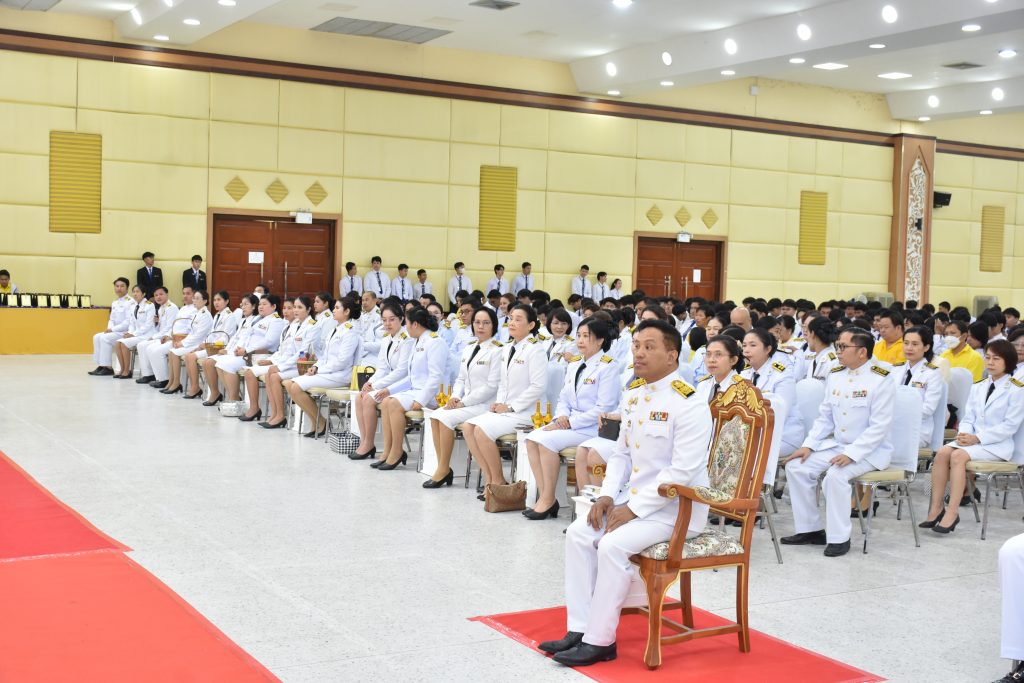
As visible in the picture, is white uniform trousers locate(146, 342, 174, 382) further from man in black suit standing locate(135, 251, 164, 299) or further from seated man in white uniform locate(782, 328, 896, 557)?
seated man in white uniform locate(782, 328, 896, 557)

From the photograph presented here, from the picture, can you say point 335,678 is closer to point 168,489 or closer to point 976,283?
point 168,489

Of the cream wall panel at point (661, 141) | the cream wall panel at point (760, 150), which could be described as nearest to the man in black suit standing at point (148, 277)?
the cream wall panel at point (661, 141)

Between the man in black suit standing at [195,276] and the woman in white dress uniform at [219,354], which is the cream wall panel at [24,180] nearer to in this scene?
the man in black suit standing at [195,276]

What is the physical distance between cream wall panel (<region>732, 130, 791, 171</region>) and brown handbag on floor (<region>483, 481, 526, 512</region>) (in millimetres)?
15425

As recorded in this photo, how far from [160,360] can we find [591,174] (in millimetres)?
9655

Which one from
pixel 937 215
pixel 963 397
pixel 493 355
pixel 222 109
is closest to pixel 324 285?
pixel 222 109

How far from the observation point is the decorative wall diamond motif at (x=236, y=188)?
56.2 feet

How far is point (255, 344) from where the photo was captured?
1138cm

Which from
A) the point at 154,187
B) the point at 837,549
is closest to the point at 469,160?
the point at 154,187

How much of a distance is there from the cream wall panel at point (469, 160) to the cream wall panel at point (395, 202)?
0.35 meters

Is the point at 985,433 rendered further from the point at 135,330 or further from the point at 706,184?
the point at 706,184

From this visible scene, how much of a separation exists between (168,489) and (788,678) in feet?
15.1

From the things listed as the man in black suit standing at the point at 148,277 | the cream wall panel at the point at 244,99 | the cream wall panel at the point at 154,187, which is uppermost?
the cream wall panel at the point at 244,99

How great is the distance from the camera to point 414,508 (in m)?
7.07
